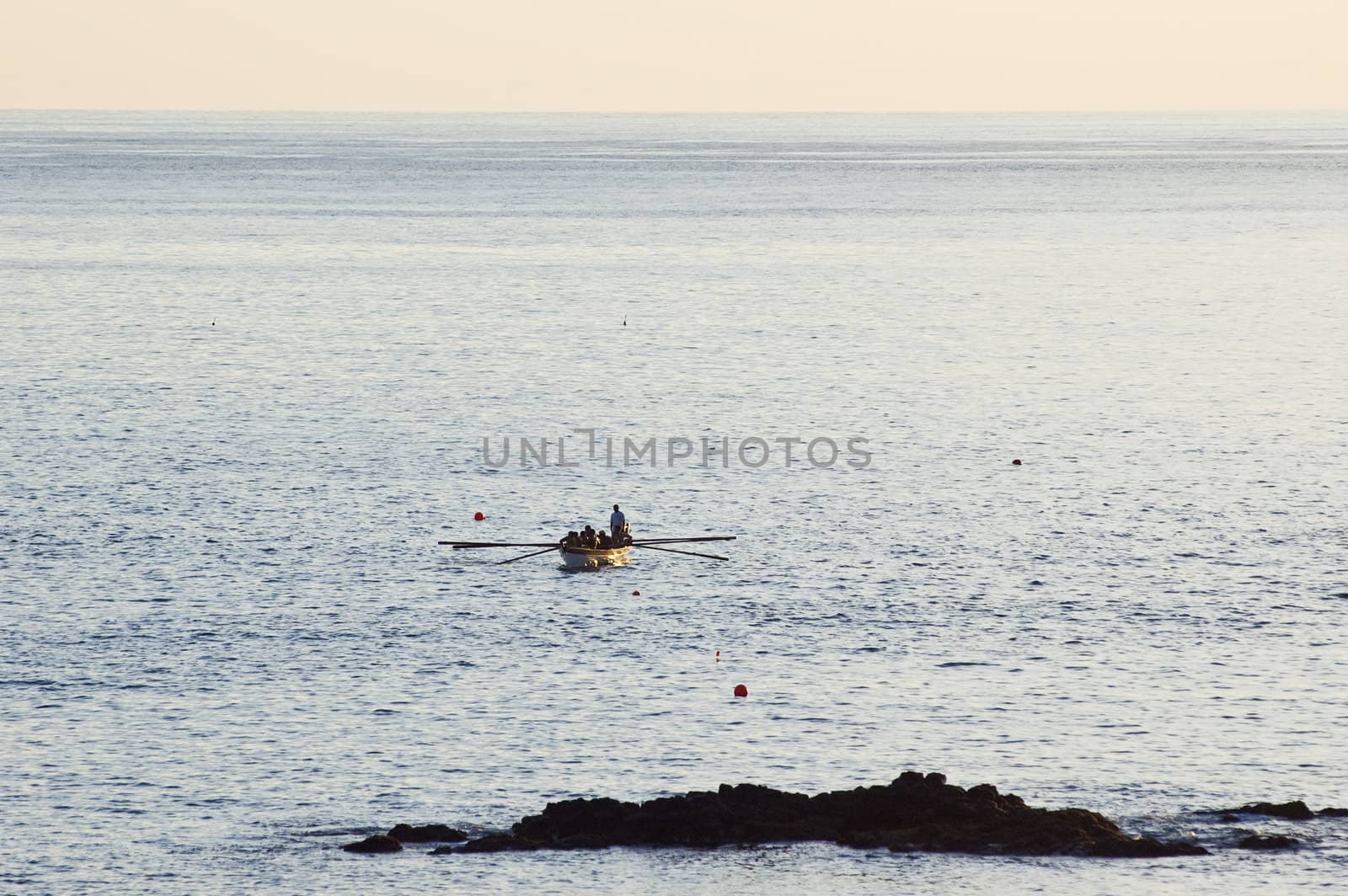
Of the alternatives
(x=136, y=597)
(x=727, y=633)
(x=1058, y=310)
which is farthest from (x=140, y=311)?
(x=727, y=633)

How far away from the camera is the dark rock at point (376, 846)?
40594 millimetres

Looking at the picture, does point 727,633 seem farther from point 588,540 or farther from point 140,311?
point 140,311

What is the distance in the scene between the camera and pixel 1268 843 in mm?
40500

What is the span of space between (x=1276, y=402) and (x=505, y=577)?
5101 cm

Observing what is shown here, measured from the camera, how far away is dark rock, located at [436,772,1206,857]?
40781 millimetres

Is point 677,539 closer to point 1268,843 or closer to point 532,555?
point 532,555

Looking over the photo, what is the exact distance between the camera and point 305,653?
2158 inches

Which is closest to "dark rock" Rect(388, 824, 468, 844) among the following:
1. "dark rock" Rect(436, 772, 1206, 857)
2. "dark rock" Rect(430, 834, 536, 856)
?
"dark rock" Rect(430, 834, 536, 856)

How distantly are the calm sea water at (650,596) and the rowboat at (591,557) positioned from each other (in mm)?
603

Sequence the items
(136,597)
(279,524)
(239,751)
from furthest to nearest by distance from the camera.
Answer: (279,524)
(136,597)
(239,751)

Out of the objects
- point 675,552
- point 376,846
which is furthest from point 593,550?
point 376,846

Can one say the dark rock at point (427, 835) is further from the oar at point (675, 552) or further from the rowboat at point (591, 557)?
the oar at point (675, 552)

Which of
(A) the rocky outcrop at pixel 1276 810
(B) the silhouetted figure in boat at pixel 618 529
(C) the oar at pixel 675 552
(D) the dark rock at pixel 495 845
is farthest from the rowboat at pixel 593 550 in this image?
(A) the rocky outcrop at pixel 1276 810

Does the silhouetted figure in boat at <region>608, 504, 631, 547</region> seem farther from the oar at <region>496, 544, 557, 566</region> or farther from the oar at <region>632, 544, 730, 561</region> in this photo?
the oar at <region>496, 544, 557, 566</region>
